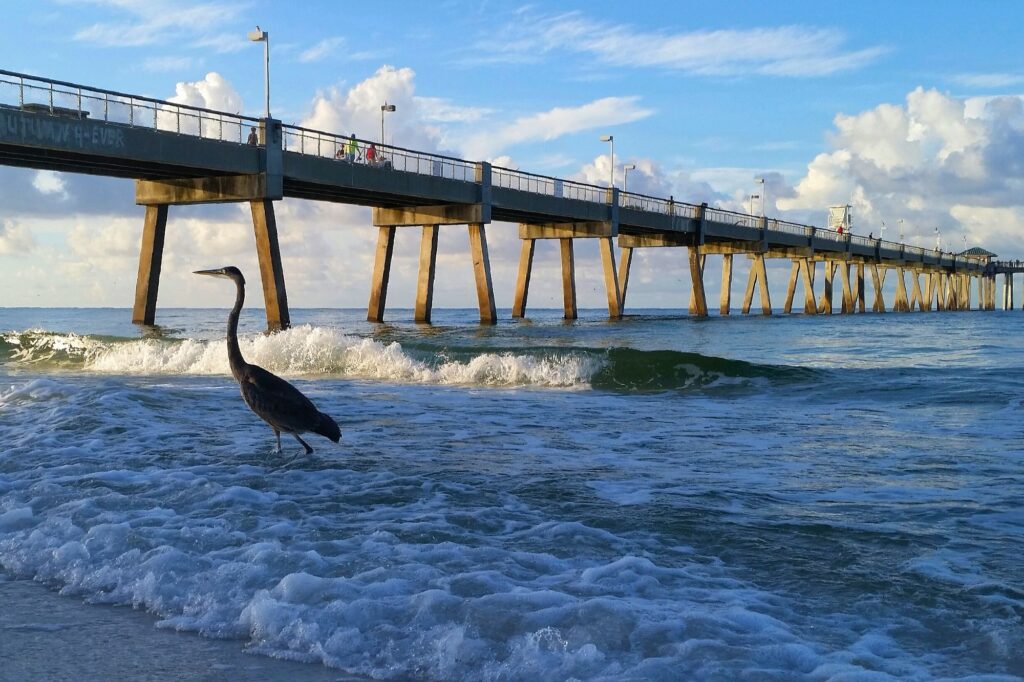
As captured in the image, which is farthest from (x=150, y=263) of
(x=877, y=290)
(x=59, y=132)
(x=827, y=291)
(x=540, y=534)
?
(x=877, y=290)

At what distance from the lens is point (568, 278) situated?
52938 mm

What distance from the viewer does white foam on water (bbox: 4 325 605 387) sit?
19188mm

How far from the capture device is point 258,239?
32.0m

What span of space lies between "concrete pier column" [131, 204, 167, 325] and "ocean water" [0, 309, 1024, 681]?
2316 cm

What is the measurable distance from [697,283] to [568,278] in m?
14.2

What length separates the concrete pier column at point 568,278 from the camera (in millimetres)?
52000

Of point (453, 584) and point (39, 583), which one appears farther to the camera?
point (39, 583)

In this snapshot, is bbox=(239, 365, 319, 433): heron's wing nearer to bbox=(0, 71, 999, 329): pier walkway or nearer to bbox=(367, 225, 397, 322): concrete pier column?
bbox=(0, 71, 999, 329): pier walkway

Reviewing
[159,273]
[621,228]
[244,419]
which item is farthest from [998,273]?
[244,419]

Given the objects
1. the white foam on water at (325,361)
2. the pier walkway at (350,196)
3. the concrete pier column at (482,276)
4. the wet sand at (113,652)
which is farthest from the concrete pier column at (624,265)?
the wet sand at (113,652)

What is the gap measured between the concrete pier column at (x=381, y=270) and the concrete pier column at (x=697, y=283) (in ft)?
82.0

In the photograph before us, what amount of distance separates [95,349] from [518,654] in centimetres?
2418

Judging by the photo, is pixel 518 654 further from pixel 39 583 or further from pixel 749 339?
pixel 749 339

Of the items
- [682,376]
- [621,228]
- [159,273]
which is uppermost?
[621,228]
